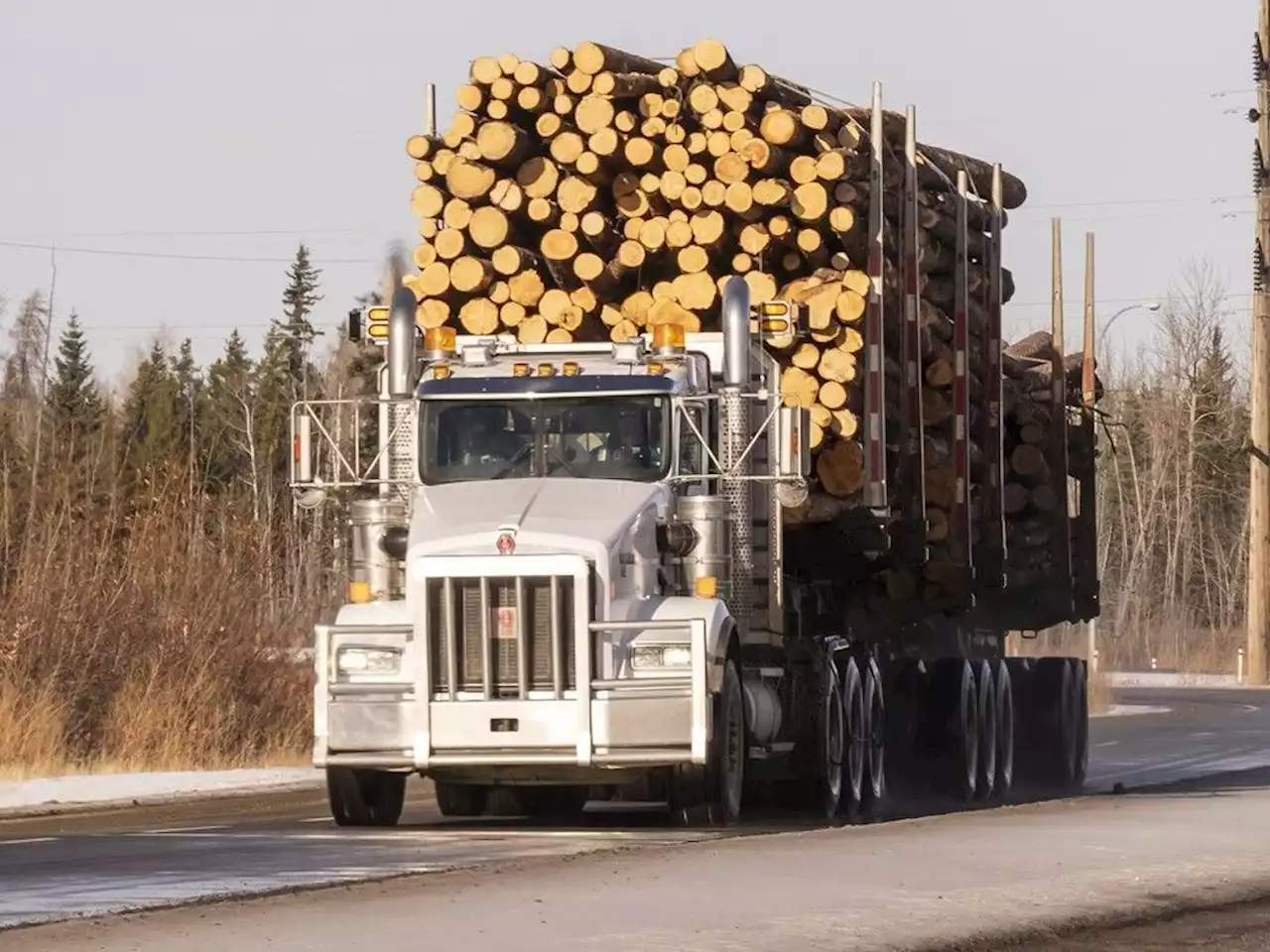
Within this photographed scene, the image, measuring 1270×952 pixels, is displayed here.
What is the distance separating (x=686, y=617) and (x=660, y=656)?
30 centimetres

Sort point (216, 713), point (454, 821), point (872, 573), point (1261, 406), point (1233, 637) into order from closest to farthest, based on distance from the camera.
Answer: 1. point (454, 821)
2. point (872, 573)
3. point (216, 713)
4. point (1261, 406)
5. point (1233, 637)

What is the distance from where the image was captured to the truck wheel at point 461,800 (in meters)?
19.9

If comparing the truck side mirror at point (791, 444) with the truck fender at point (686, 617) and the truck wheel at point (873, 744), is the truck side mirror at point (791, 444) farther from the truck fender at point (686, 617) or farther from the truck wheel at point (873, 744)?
the truck wheel at point (873, 744)

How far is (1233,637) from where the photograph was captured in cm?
7700

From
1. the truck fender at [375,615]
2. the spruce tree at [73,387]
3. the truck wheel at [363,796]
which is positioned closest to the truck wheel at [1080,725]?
the truck wheel at [363,796]

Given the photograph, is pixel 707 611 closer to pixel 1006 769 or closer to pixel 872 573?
pixel 872 573

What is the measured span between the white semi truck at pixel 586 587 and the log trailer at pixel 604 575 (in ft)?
0.06

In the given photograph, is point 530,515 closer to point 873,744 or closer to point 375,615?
point 375,615

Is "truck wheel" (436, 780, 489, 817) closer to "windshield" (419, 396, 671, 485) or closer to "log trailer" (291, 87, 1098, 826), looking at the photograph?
"log trailer" (291, 87, 1098, 826)

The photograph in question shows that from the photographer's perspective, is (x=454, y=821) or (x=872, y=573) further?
(x=872, y=573)

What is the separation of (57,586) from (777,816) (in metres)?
8.76

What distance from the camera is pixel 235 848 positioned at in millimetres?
15562

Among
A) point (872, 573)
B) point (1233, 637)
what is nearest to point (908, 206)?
point (872, 573)

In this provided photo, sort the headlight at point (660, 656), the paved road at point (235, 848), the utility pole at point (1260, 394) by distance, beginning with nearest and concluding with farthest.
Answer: the paved road at point (235, 848), the headlight at point (660, 656), the utility pole at point (1260, 394)
